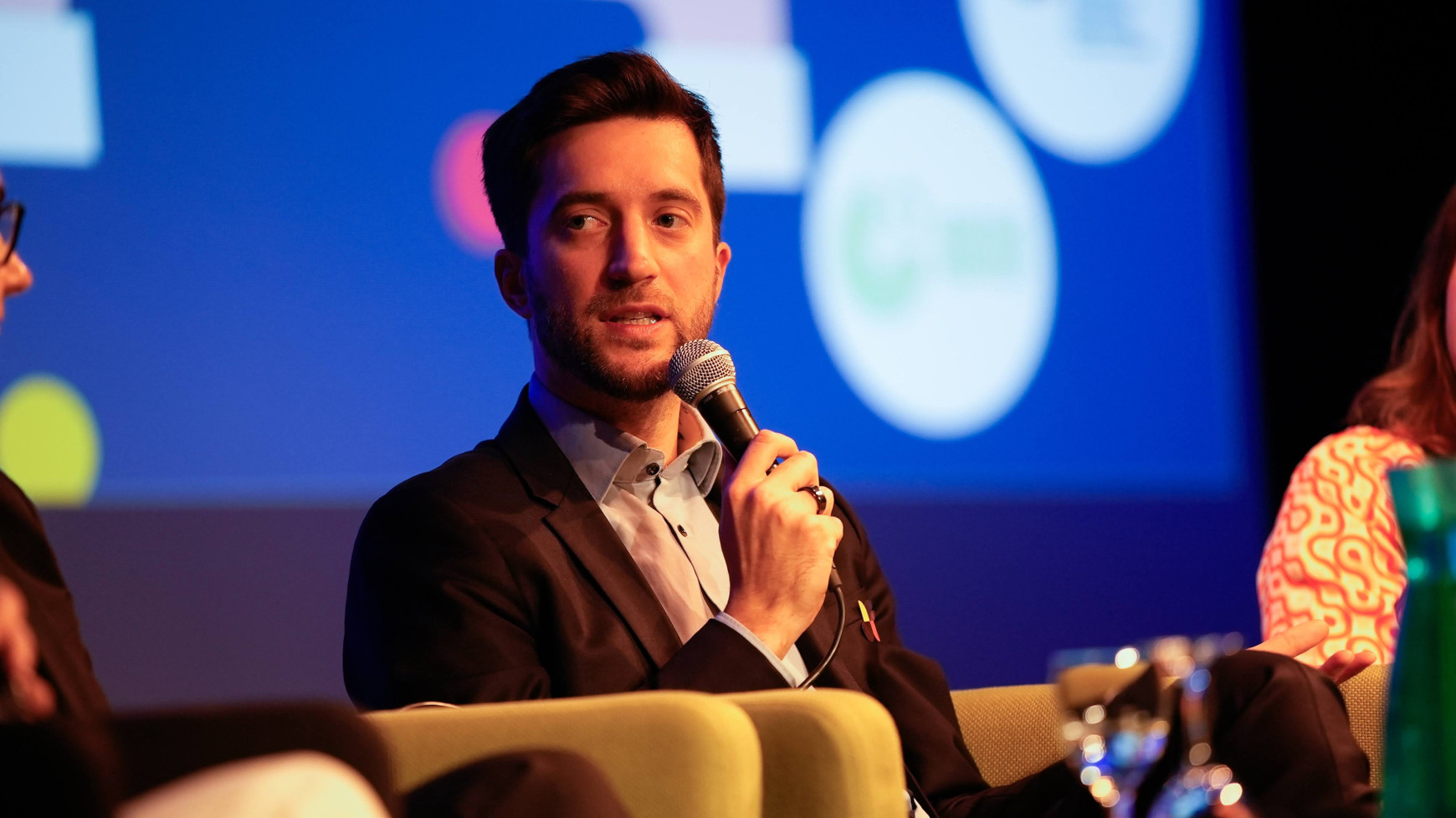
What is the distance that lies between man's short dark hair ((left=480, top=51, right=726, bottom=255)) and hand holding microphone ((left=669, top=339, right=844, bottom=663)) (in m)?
0.53

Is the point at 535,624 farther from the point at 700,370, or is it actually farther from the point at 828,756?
the point at 828,756

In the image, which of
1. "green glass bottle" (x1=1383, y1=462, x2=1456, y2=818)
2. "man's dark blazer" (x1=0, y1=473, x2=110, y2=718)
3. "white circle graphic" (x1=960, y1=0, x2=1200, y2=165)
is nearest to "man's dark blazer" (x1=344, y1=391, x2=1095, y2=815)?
"man's dark blazer" (x1=0, y1=473, x2=110, y2=718)

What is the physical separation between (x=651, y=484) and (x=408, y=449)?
0.97m

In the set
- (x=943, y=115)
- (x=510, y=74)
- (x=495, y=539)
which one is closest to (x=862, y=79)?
(x=943, y=115)

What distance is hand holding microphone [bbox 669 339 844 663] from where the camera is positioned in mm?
1733

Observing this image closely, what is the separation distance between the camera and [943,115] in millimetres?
3551

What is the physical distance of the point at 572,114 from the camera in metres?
2.08

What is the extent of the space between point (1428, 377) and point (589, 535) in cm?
164

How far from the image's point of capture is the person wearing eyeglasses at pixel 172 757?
0.88 meters

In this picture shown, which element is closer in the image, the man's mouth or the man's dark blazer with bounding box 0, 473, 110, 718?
the man's dark blazer with bounding box 0, 473, 110, 718

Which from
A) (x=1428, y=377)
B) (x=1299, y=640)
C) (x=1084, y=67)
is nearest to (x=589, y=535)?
(x=1299, y=640)

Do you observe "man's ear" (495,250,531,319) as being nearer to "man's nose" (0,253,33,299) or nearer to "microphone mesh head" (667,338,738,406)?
"microphone mesh head" (667,338,738,406)

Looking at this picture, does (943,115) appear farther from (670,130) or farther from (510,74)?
(670,130)

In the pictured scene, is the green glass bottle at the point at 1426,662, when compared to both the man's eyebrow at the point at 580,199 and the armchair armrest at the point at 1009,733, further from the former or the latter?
the man's eyebrow at the point at 580,199
